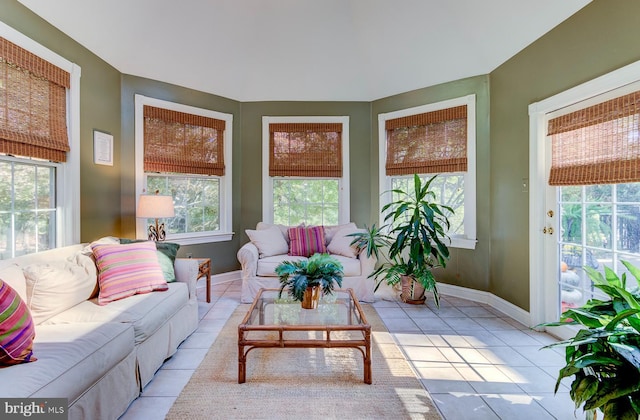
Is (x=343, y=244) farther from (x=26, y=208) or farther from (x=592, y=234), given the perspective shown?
(x=26, y=208)

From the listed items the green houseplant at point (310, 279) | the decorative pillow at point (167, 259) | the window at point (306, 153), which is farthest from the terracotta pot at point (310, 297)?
the window at point (306, 153)

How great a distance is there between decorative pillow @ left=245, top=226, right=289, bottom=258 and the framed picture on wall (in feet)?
5.38

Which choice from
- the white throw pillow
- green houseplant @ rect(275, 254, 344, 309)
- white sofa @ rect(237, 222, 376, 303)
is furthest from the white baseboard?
the white throw pillow

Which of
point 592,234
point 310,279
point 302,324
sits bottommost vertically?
point 302,324

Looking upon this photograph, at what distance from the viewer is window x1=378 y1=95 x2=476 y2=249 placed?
3.53 metres

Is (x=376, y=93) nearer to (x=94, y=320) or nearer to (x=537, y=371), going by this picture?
(x=537, y=371)

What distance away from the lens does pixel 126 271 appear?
7.30 feet

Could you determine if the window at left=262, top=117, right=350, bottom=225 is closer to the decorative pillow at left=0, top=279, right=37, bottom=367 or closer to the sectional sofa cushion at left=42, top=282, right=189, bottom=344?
the sectional sofa cushion at left=42, top=282, right=189, bottom=344

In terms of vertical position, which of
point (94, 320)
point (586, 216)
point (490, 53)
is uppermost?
point (490, 53)

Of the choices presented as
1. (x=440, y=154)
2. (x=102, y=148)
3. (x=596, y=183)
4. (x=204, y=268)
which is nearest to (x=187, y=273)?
(x=204, y=268)

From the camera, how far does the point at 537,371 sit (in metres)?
2.05

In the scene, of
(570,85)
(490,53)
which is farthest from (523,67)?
(570,85)

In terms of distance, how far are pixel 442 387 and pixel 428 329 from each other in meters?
0.88

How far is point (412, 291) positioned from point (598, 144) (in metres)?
2.07
